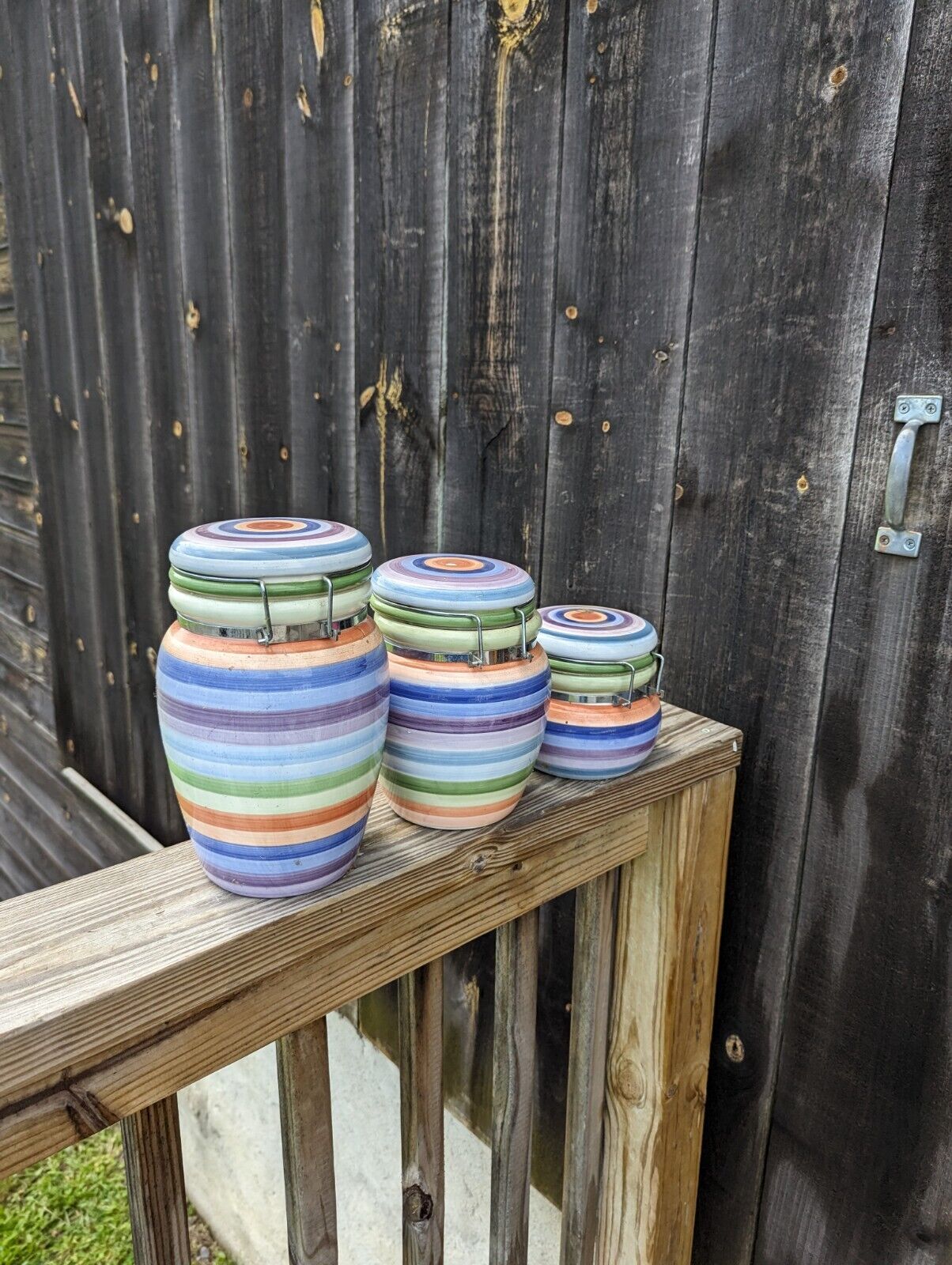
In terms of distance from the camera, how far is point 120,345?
193 cm

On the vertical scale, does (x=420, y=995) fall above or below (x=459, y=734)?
below

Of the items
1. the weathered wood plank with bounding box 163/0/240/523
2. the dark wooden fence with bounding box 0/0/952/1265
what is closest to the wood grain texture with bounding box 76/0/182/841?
the weathered wood plank with bounding box 163/0/240/523

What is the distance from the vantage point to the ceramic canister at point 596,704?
2.58ft

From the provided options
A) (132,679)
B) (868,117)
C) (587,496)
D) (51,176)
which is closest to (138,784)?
(132,679)

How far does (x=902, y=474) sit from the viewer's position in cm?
78

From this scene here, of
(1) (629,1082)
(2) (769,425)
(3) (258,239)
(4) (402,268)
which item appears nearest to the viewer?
(2) (769,425)

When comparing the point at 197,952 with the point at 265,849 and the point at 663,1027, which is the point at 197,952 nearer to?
the point at 265,849

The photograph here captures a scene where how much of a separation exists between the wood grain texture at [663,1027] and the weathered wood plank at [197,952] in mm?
174

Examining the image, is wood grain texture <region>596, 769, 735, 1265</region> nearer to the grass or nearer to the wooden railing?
the wooden railing

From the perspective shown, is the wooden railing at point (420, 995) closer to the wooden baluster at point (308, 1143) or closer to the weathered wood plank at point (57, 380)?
the wooden baluster at point (308, 1143)

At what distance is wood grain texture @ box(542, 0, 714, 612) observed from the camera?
2.97ft

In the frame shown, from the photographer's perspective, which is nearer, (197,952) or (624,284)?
(197,952)

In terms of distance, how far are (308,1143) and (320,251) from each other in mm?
1195

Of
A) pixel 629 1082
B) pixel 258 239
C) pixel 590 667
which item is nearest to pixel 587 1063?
pixel 629 1082
